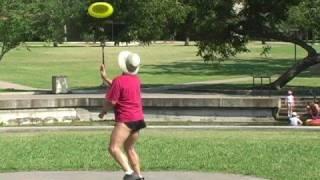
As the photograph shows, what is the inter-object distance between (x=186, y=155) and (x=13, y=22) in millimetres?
18630

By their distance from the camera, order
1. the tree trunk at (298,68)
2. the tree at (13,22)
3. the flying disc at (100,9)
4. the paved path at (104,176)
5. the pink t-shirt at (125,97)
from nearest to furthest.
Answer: the pink t-shirt at (125,97) → the paved path at (104,176) → the flying disc at (100,9) → the tree trunk at (298,68) → the tree at (13,22)

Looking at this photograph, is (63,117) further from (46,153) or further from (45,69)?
(45,69)

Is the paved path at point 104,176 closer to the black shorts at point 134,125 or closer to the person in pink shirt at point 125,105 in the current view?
the person in pink shirt at point 125,105

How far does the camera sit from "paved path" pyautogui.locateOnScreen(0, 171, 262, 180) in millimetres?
10078

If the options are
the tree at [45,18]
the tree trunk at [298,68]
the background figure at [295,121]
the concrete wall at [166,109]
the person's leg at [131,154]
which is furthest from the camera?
the tree at [45,18]

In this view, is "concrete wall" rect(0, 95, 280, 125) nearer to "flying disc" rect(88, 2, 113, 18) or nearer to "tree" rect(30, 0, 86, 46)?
"tree" rect(30, 0, 86, 46)

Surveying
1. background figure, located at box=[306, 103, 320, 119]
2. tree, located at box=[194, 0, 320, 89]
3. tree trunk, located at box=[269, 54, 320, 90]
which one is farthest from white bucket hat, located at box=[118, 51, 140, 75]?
tree trunk, located at box=[269, 54, 320, 90]

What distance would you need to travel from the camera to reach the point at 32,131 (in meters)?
18.2

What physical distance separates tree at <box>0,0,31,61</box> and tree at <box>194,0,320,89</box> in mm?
7107

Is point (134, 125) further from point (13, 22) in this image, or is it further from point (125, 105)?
point (13, 22)

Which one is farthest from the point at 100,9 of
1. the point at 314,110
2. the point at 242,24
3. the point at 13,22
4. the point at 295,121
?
the point at 13,22

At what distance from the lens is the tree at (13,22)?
96.3ft

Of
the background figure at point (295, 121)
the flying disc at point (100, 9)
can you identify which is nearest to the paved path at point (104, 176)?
the flying disc at point (100, 9)

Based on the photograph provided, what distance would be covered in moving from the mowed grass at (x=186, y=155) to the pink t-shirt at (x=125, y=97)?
2282 mm
